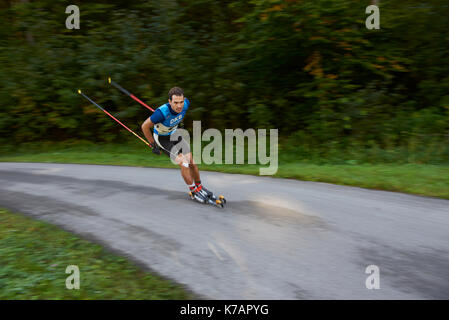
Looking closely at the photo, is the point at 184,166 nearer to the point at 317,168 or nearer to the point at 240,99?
the point at 317,168

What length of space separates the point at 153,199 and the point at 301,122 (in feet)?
25.8

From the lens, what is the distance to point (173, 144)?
20.8ft

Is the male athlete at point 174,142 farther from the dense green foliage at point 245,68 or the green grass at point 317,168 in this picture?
the dense green foliage at point 245,68

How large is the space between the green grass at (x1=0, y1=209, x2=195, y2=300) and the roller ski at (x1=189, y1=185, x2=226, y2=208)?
6.76ft

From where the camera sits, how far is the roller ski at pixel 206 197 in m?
6.09

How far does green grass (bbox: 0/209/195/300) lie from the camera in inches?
143

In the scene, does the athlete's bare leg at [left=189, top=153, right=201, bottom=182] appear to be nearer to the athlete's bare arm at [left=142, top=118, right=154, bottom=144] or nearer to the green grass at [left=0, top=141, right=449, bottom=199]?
the athlete's bare arm at [left=142, top=118, right=154, bottom=144]

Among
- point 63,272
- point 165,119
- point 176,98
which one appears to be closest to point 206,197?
point 165,119

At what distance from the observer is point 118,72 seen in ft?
45.5

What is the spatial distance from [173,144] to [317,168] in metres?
3.97

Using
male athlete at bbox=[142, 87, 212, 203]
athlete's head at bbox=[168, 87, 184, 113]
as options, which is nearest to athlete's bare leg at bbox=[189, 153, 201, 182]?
male athlete at bbox=[142, 87, 212, 203]

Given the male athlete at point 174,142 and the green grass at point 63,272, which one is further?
the male athlete at point 174,142

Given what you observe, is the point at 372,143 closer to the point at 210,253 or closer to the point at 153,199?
the point at 153,199

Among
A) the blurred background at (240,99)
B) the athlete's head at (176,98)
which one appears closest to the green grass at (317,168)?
the blurred background at (240,99)
